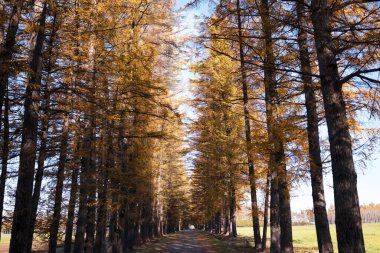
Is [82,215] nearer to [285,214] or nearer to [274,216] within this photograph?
[285,214]

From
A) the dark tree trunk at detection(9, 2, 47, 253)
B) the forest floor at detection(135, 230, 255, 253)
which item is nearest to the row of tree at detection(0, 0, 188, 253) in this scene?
the dark tree trunk at detection(9, 2, 47, 253)

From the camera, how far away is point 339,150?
5.57 m

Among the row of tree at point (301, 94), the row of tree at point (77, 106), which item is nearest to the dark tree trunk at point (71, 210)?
the row of tree at point (77, 106)

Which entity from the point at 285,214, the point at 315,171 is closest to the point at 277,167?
the point at 315,171

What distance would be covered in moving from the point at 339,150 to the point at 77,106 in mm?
6852

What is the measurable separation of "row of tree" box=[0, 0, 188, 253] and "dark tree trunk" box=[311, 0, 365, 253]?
12.7 ft

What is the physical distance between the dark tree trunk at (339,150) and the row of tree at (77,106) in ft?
12.7

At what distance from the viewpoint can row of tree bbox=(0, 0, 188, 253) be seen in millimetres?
7914

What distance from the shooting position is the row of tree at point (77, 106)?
7914mm

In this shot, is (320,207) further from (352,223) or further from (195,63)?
(195,63)

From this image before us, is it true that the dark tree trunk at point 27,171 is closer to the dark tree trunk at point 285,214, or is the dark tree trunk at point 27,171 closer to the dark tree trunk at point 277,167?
the dark tree trunk at point 277,167

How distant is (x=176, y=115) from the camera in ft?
35.1

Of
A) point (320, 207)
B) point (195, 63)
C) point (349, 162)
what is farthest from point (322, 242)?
point (195, 63)

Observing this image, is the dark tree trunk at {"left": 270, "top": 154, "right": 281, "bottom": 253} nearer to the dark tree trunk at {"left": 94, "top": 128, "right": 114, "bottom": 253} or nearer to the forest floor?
the forest floor
